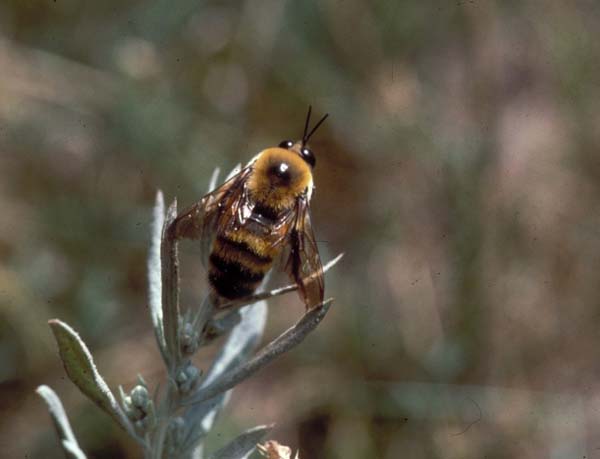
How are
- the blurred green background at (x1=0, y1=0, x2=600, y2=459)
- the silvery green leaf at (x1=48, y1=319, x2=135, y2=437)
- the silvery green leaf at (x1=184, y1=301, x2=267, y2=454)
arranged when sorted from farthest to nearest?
the blurred green background at (x1=0, y1=0, x2=600, y2=459) < the silvery green leaf at (x1=184, y1=301, x2=267, y2=454) < the silvery green leaf at (x1=48, y1=319, x2=135, y2=437)

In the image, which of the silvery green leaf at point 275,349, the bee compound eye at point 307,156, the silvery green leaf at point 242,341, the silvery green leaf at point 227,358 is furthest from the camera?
the bee compound eye at point 307,156

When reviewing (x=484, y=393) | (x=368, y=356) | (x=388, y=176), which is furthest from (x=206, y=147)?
(x=484, y=393)

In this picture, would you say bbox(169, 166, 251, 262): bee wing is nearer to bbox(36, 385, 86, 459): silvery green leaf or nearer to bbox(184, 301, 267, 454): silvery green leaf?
bbox(184, 301, 267, 454): silvery green leaf

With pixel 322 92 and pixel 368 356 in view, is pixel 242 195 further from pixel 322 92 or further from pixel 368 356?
pixel 322 92

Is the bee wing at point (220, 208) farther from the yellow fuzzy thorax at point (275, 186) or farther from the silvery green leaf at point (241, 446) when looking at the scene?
the silvery green leaf at point (241, 446)

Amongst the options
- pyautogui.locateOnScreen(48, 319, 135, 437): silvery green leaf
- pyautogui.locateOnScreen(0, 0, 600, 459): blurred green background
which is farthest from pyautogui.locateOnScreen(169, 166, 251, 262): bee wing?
pyautogui.locateOnScreen(0, 0, 600, 459): blurred green background

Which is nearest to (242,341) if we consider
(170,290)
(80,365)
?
(170,290)

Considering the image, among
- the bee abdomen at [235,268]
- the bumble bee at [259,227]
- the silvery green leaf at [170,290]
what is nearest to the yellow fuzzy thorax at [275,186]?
the bumble bee at [259,227]
